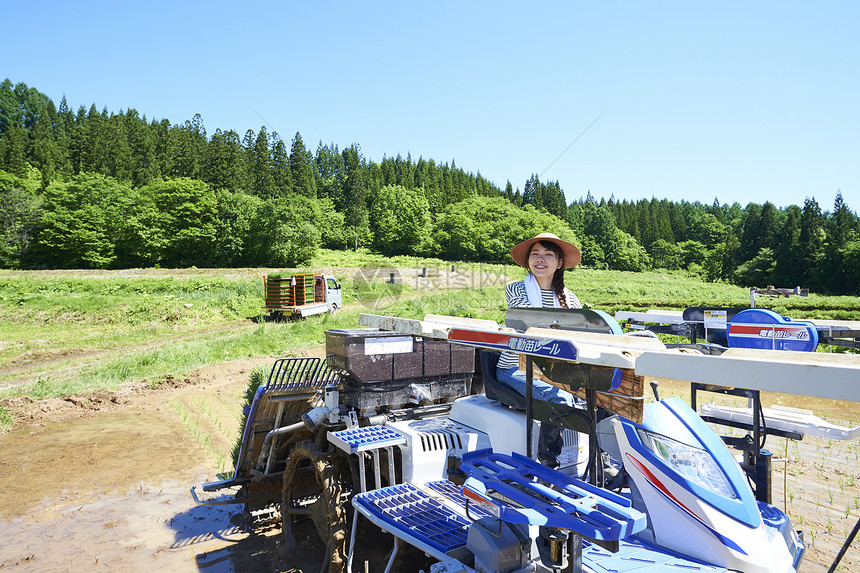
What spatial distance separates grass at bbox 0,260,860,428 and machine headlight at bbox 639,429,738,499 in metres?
12.7

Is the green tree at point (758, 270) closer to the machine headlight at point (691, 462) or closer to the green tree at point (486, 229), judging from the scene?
the green tree at point (486, 229)

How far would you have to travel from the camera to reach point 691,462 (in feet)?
9.40

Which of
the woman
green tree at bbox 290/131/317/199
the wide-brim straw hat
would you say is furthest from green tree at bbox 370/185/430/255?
the woman

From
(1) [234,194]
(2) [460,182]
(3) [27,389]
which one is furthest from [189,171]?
(3) [27,389]

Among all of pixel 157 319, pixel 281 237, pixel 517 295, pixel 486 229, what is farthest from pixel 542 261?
pixel 486 229

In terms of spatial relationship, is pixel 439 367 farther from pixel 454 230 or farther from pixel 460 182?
pixel 460 182

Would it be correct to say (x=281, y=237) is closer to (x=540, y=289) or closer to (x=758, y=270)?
(x=540, y=289)

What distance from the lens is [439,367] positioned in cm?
538

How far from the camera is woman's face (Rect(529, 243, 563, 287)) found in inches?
180

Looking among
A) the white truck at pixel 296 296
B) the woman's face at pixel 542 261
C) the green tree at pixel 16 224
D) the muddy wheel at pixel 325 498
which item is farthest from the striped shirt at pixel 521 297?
the green tree at pixel 16 224

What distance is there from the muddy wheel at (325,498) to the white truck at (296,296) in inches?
854

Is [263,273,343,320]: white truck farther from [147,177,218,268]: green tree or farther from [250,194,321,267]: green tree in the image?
[147,177,218,268]: green tree

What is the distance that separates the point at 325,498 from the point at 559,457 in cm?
191

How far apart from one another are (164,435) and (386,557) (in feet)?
25.3
